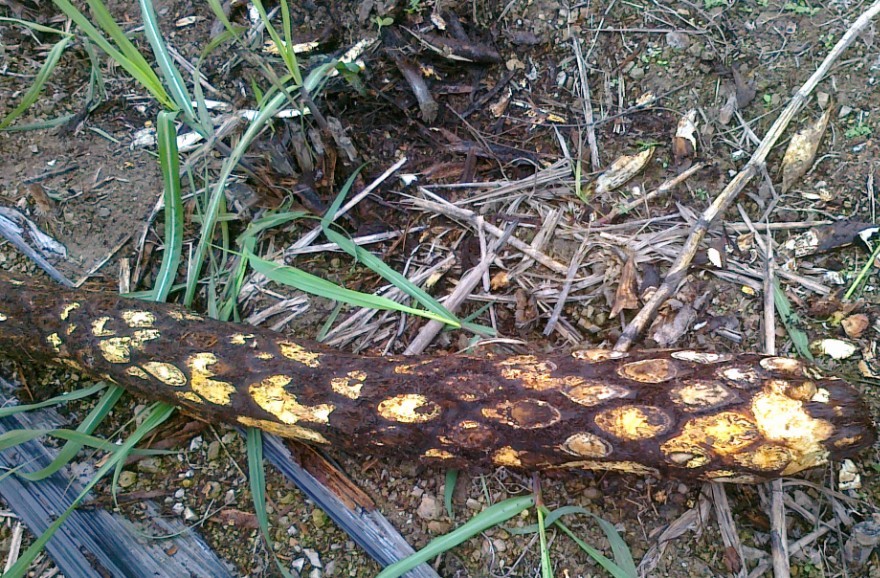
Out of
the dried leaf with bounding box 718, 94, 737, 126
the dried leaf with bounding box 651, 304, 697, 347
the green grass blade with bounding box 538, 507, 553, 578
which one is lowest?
the green grass blade with bounding box 538, 507, 553, 578

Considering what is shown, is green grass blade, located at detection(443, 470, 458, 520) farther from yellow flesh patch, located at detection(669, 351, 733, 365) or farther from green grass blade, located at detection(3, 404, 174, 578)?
green grass blade, located at detection(3, 404, 174, 578)

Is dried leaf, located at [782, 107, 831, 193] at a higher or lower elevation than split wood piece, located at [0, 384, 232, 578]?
higher

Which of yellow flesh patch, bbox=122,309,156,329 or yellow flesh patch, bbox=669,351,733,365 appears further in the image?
yellow flesh patch, bbox=122,309,156,329

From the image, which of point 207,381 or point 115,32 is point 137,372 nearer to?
point 207,381

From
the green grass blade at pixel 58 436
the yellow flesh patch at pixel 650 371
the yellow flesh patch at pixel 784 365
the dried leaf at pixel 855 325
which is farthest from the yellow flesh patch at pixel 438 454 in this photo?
the dried leaf at pixel 855 325

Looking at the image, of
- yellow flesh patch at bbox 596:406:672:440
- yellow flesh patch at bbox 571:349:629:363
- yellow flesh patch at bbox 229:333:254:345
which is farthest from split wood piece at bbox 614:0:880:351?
yellow flesh patch at bbox 229:333:254:345

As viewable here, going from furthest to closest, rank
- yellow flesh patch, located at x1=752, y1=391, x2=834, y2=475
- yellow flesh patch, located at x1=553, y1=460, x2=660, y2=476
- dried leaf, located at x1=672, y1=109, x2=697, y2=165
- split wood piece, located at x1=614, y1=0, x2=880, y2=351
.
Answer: dried leaf, located at x1=672, y1=109, x2=697, y2=165, split wood piece, located at x1=614, y1=0, x2=880, y2=351, yellow flesh patch, located at x1=553, y1=460, x2=660, y2=476, yellow flesh patch, located at x1=752, y1=391, x2=834, y2=475

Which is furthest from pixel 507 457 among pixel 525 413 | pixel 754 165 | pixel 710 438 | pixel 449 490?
pixel 754 165
